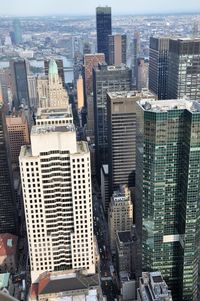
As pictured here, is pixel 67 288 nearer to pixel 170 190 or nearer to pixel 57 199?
pixel 57 199

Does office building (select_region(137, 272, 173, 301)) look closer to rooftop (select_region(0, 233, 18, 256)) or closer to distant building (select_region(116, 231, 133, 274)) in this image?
distant building (select_region(116, 231, 133, 274))

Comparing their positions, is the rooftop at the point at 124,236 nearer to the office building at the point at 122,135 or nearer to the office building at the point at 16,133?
the office building at the point at 122,135

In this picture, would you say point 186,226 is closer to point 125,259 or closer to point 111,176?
point 125,259

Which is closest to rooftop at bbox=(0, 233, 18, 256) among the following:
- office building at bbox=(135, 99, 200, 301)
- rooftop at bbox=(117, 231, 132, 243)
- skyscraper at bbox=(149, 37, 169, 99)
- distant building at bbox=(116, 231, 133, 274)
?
distant building at bbox=(116, 231, 133, 274)

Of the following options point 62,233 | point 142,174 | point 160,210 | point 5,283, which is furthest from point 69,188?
point 5,283

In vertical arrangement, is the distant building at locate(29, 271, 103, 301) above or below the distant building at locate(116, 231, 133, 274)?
above

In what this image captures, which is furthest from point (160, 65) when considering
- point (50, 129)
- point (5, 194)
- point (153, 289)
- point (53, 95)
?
point (153, 289)

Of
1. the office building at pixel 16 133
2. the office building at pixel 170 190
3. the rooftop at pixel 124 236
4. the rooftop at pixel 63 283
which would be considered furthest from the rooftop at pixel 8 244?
the office building at pixel 16 133
